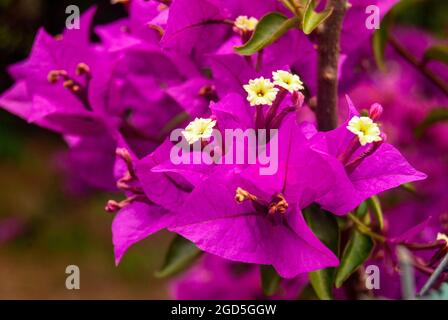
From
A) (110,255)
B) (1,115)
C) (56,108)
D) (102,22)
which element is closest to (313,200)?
(56,108)

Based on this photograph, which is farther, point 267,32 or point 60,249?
point 60,249

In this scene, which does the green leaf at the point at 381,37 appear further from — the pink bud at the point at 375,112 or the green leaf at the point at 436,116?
the pink bud at the point at 375,112

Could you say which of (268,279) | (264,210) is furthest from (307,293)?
(264,210)

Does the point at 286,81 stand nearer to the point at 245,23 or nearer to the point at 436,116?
→ the point at 245,23

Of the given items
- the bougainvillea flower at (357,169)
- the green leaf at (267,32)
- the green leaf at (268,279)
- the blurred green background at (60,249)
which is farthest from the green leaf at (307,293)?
the blurred green background at (60,249)

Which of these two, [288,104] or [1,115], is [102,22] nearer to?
[1,115]

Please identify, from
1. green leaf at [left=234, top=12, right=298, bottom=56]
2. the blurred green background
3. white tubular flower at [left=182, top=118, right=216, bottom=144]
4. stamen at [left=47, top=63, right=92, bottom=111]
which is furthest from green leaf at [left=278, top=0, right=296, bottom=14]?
the blurred green background

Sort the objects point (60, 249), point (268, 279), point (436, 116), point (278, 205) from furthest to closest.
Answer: point (60, 249) → point (436, 116) → point (268, 279) → point (278, 205)

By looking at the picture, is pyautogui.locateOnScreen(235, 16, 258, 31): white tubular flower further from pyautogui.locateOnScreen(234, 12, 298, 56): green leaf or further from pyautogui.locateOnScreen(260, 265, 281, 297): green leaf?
pyautogui.locateOnScreen(260, 265, 281, 297): green leaf
